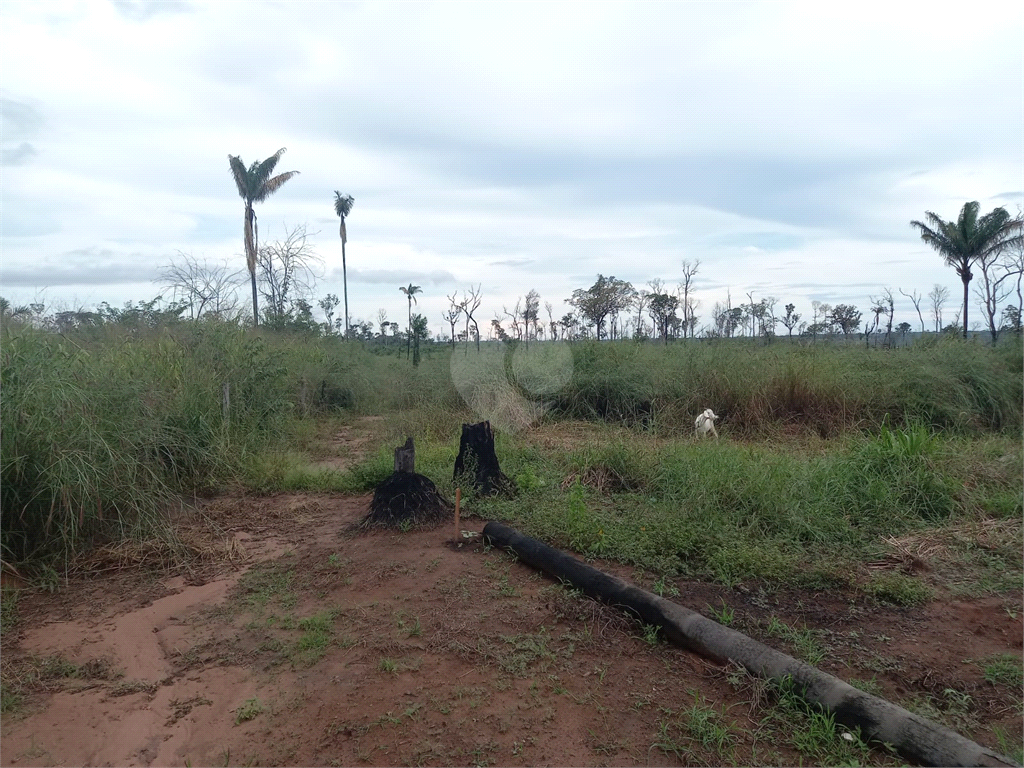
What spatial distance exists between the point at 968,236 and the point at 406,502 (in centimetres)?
2161

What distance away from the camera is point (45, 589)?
13.0 ft

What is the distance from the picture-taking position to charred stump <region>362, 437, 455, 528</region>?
16.3 feet

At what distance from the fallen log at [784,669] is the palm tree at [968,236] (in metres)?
19.5

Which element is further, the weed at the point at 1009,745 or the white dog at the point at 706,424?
the white dog at the point at 706,424

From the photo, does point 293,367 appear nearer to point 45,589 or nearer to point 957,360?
point 45,589

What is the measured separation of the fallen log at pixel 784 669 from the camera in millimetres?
2240

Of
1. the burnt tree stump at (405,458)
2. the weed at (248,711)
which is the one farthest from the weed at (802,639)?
the burnt tree stump at (405,458)

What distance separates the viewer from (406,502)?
5012 millimetres

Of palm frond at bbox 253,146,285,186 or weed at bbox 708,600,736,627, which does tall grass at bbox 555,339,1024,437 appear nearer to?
weed at bbox 708,600,736,627

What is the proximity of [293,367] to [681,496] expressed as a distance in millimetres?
7320

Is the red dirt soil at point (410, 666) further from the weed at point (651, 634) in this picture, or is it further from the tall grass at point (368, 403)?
the tall grass at point (368, 403)

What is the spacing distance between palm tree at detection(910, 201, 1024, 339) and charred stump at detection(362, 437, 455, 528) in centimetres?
1907

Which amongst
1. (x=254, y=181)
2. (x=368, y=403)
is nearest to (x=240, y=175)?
(x=254, y=181)

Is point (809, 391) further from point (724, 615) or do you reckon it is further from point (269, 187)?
point (269, 187)
